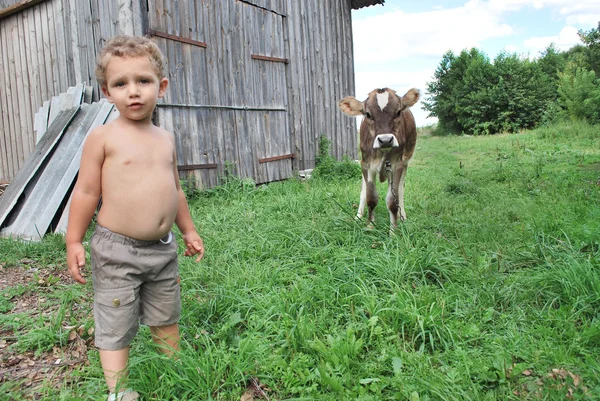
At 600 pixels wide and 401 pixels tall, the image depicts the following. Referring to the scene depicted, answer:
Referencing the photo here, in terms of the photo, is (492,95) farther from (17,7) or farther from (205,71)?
(17,7)

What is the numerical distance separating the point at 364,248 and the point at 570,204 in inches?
99.5

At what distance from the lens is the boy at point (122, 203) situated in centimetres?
189

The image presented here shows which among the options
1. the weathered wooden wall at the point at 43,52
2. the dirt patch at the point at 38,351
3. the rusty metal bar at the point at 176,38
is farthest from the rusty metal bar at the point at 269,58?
the dirt patch at the point at 38,351

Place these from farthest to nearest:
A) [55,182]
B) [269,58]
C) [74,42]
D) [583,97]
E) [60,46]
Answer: [583,97], [269,58], [60,46], [74,42], [55,182]

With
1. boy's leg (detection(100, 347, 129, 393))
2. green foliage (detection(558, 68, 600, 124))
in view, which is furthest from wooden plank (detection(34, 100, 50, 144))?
green foliage (detection(558, 68, 600, 124))

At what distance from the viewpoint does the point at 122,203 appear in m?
1.92

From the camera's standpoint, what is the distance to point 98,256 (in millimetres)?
1926

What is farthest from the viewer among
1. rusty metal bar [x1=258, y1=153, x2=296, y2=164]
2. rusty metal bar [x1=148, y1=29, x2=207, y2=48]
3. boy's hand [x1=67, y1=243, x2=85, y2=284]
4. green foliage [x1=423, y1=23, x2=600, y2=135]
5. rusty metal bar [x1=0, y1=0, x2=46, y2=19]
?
green foliage [x1=423, y1=23, x2=600, y2=135]

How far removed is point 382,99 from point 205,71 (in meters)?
3.46

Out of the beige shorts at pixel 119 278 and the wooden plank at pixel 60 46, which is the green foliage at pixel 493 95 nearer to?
the wooden plank at pixel 60 46

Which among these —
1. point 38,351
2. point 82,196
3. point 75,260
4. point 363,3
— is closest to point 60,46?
point 38,351

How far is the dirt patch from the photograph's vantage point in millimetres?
2278

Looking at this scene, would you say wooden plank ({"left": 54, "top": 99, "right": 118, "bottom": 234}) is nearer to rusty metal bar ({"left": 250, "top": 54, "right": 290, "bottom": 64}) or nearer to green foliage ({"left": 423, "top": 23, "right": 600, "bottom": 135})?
rusty metal bar ({"left": 250, "top": 54, "right": 290, "bottom": 64})

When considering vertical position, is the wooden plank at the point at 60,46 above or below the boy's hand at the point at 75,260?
above
